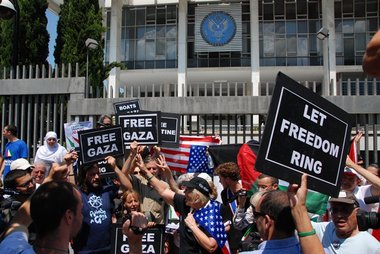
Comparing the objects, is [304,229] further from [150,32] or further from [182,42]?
[150,32]

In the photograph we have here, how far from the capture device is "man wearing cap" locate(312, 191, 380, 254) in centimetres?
348

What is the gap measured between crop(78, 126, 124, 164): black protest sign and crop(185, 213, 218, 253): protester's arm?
2215 millimetres

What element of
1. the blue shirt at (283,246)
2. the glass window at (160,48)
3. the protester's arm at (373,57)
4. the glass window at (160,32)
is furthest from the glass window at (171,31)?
the protester's arm at (373,57)

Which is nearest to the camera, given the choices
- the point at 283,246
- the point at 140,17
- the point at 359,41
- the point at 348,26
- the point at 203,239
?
the point at 283,246

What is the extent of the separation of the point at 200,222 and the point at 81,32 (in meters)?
18.2

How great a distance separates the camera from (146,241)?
16.6 feet

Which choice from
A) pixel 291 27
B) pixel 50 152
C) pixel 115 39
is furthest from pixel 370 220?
pixel 291 27

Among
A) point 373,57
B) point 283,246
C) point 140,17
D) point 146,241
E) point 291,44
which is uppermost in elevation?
point 140,17

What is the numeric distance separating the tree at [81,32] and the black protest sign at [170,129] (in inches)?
488

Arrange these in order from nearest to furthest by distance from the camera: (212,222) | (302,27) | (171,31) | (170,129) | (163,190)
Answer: (212,222) → (163,190) → (170,129) → (302,27) → (171,31)

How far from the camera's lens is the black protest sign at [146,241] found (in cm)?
507

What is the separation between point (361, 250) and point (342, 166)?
0.96 m

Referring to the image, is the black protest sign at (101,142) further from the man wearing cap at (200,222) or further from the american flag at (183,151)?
the american flag at (183,151)

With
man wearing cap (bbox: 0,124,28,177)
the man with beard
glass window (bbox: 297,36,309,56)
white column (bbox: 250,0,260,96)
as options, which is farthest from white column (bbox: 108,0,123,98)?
the man with beard
